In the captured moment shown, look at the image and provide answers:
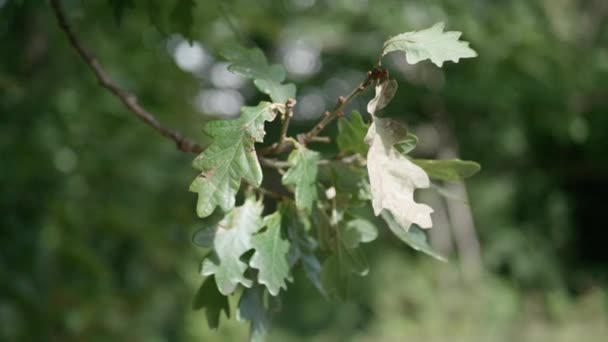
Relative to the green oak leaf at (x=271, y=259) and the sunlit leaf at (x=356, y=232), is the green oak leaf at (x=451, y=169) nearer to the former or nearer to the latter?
the sunlit leaf at (x=356, y=232)

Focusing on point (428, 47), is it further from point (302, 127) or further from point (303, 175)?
point (302, 127)

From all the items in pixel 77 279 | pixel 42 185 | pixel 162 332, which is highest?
pixel 42 185

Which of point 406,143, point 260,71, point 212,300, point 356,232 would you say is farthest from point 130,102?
point 406,143

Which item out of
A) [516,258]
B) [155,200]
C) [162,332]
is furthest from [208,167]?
[516,258]

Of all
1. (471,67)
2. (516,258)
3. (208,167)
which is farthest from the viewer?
(516,258)

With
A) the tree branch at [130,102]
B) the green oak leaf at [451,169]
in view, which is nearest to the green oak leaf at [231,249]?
the tree branch at [130,102]

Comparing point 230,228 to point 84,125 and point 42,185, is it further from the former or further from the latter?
point 84,125

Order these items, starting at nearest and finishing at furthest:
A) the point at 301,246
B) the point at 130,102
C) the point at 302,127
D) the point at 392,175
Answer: the point at 392,175 < the point at 301,246 < the point at 130,102 < the point at 302,127
